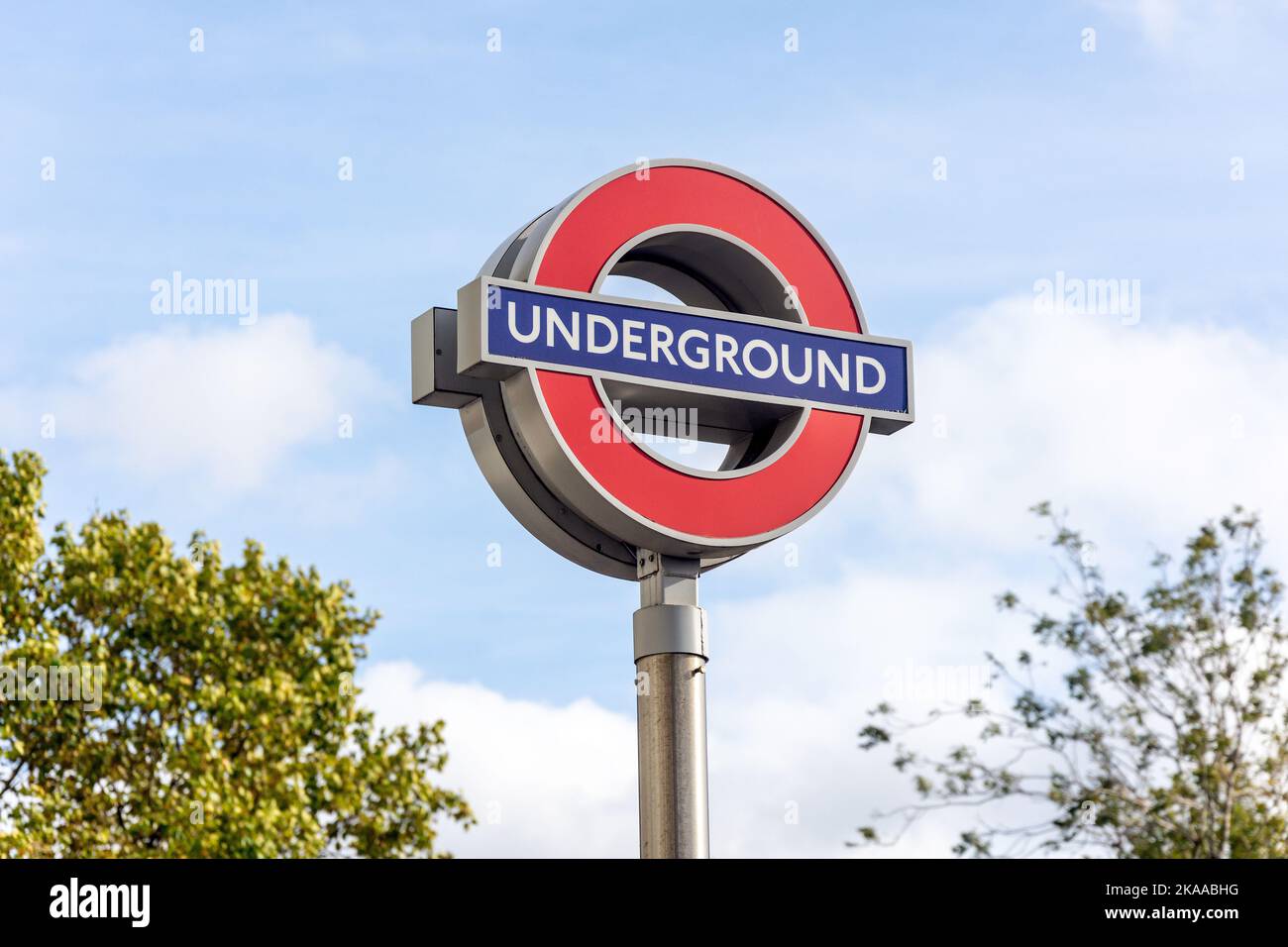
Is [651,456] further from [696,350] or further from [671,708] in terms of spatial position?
[671,708]

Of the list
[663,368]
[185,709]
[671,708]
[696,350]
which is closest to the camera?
[671,708]

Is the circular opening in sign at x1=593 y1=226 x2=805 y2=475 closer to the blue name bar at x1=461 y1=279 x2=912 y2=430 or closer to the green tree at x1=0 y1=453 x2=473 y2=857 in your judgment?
the blue name bar at x1=461 y1=279 x2=912 y2=430

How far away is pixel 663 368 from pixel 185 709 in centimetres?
1209

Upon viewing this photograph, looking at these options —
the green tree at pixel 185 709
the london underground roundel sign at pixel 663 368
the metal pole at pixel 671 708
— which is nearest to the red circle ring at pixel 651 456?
the london underground roundel sign at pixel 663 368

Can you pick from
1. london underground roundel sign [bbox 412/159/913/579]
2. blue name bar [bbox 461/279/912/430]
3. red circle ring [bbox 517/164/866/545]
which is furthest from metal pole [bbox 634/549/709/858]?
blue name bar [bbox 461/279/912/430]

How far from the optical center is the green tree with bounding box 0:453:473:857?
53.5 feet

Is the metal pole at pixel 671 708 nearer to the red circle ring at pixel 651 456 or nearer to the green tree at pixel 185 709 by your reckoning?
the red circle ring at pixel 651 456

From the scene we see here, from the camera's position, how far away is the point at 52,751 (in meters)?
16.8

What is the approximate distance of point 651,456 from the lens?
6.16 m

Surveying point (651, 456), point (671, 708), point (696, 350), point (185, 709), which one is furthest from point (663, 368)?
point (185, 709)

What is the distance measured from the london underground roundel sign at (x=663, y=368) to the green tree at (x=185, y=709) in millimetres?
10531
